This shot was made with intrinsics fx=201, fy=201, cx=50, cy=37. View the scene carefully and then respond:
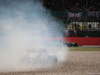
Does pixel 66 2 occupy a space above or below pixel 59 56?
above

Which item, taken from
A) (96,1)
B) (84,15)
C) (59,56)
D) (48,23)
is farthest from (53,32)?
(59,56)

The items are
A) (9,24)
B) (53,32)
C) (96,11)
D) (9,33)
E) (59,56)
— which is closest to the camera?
(59,56)

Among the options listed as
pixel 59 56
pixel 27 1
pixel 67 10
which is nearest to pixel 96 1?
pixel 67 10

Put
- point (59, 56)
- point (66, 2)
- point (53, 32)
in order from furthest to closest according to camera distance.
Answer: point (66, 2), point (53, 32), point (59, 56)

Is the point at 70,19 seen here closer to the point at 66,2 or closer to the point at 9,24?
the point at 66,2

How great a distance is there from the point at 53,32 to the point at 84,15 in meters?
4.90

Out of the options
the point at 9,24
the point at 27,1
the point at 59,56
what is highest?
the point at 27,1

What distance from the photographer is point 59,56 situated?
11023 millimetres

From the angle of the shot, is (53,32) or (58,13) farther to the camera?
(58,13)

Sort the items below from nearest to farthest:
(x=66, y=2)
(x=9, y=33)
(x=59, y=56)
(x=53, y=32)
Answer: (x=59, y=56) → (x=9, y=33) → (x=53, y=32) → (x=66, y=2)

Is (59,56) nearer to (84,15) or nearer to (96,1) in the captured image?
(84,15)

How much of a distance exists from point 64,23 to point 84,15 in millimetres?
2743

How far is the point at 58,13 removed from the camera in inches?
1003

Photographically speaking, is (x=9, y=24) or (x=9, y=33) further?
(x=9, y=33)
